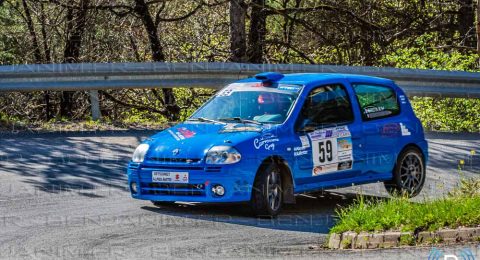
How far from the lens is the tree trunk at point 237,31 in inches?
823

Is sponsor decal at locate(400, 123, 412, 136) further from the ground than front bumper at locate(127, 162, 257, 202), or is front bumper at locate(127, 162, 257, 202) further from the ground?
sponsor decal at locate(400, 123, 412, 136)

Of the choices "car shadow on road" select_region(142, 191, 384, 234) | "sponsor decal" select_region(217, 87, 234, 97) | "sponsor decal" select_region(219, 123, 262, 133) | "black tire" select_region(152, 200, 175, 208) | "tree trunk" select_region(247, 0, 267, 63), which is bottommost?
"car shadow on road" select_region(142, 191, 384, 234)

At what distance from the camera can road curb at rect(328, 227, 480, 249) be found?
940 centimetres

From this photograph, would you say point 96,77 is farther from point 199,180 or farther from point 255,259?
point 255,259

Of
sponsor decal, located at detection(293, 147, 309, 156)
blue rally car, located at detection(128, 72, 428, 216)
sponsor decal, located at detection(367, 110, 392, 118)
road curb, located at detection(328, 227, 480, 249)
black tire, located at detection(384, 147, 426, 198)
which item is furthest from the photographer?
black tire, located at detection(384, 147, 426, 198)

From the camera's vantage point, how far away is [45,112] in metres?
22.4

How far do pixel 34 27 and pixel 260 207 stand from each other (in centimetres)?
1419

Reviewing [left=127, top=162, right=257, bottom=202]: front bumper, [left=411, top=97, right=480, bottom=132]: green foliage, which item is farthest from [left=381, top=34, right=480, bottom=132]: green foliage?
[left=127, top=162, right=257, bottom=202]: front bumper

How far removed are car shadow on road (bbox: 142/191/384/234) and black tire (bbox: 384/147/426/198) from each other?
0.35 m

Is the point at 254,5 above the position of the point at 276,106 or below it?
above

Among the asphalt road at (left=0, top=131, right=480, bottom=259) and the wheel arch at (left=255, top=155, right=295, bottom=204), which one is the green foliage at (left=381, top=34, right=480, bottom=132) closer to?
the asphalt road at (left=0, top=131, right=480, bottom=259)

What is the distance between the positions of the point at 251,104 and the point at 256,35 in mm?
11741

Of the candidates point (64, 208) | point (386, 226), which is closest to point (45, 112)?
point (64, 208)

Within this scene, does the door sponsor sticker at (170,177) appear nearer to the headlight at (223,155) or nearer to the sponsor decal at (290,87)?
the headlight at (223,155)
